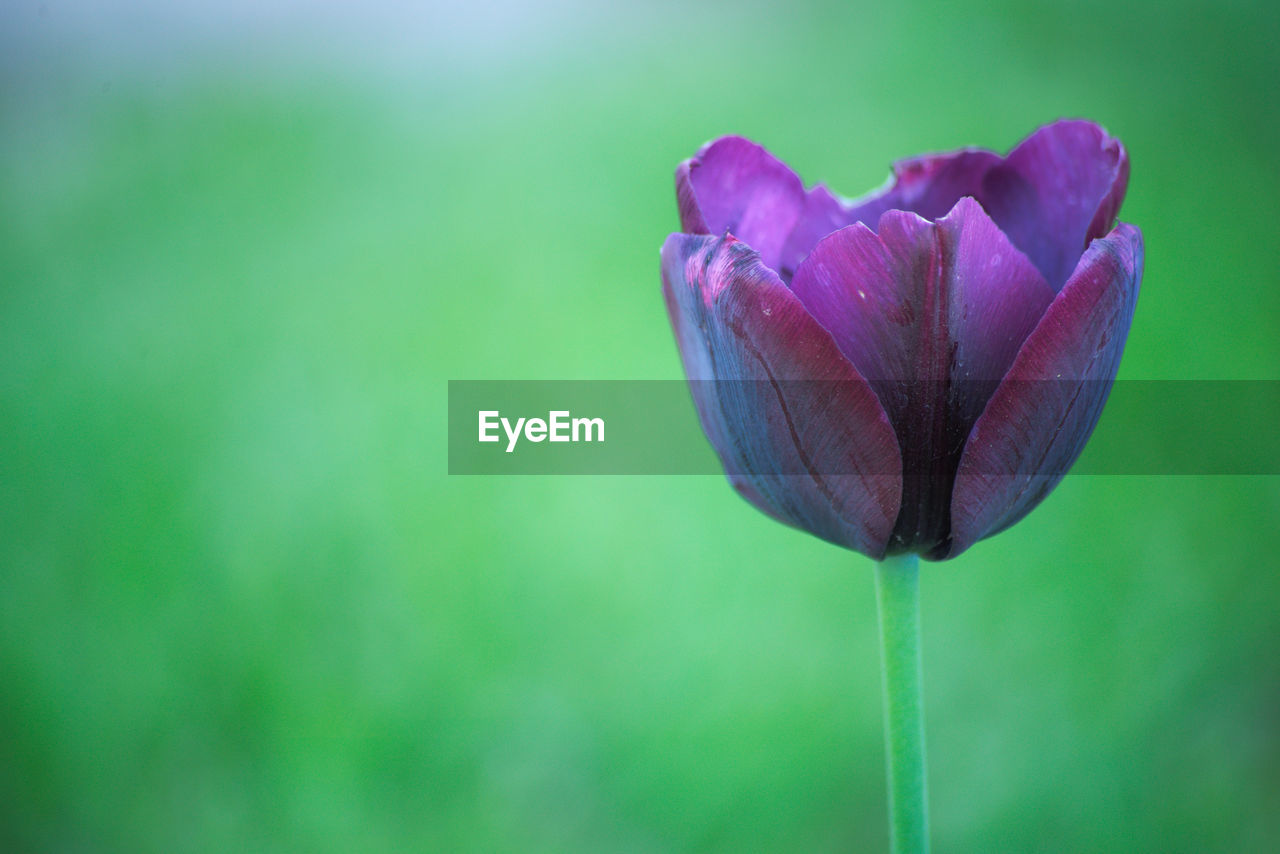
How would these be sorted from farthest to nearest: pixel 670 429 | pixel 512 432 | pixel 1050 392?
pixel 670 429 < pixel 512 432 < pixel 1050 392

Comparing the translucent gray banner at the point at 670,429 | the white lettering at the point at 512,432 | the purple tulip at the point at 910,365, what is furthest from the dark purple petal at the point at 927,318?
the translucent gray banner at the point at 670,429

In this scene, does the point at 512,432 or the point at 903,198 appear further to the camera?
the point at 512,432

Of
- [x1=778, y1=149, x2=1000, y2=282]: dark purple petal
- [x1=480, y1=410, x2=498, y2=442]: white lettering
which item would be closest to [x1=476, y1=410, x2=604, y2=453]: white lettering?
[x1=480, y1=410, x2=498, y2=442]: white lettering

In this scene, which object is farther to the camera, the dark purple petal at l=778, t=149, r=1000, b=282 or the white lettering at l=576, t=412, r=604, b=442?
the white lettering at l=576, t=412, r=604, b=442

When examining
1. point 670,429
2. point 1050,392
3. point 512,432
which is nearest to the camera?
point 1050,392

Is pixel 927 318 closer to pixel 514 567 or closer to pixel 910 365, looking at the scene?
pixel 910 365

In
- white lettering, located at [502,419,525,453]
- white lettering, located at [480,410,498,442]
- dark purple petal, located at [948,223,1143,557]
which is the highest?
white lettering, located at [480,410,498,442]

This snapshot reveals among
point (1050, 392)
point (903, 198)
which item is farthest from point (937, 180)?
point (1050, 392)

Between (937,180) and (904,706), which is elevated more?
(937,180)

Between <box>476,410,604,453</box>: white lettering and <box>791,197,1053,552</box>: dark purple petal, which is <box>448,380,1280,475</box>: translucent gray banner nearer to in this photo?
<box>476,410,604,453</box>: white lettering
